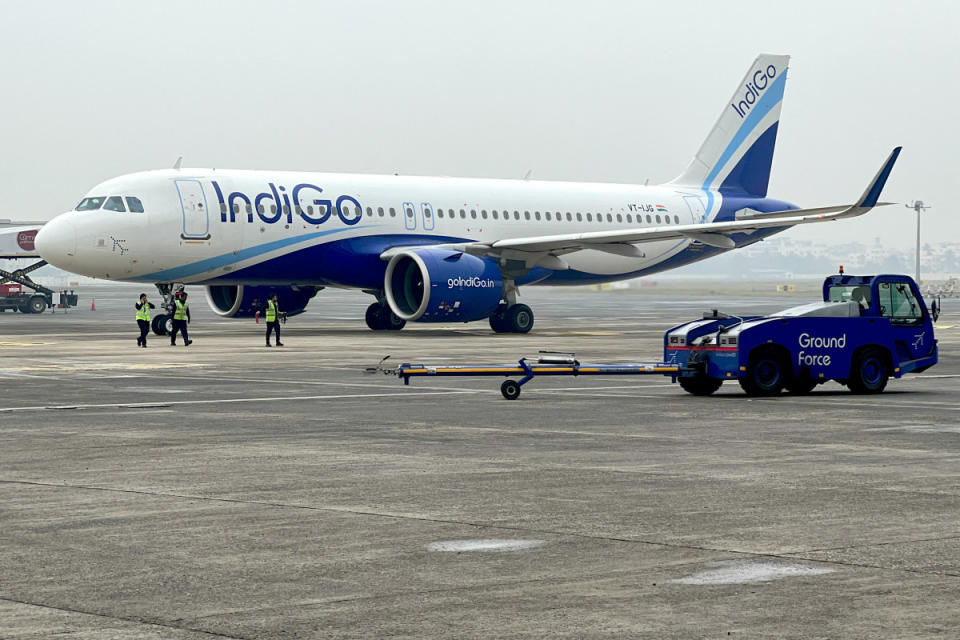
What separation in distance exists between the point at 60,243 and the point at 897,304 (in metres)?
24.1

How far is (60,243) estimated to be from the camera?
40500 millimetres

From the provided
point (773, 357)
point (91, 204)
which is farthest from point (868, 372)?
point (91, 204)

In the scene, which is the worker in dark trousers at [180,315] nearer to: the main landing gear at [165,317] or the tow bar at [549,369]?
the main landing gear at [165,317]

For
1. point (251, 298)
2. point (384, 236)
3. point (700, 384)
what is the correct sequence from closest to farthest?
point (700, 384) → point (384, 236) → point (251, 298)

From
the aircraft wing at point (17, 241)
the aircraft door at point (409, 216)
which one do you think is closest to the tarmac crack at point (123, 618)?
the aircraft door at point (409, 216)

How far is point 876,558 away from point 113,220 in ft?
111

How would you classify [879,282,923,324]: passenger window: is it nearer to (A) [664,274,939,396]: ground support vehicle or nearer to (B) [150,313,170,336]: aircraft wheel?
(A) [664,274,939,396]: ground support vehicle

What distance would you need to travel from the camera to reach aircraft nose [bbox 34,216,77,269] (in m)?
40.5

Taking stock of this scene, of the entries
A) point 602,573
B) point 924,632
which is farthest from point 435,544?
point 924,632

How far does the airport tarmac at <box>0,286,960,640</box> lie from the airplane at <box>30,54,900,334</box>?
58.0 feet

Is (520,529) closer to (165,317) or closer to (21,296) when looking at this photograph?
(165,317)

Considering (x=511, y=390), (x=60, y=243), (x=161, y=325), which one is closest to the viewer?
(x=511, y=390)

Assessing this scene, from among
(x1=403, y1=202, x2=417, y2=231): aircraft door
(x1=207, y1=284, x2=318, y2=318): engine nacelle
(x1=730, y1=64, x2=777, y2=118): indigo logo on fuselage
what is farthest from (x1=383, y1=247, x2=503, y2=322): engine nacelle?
(x1=730, y1=64, x2=777, y2=118): indigo logo on fuselage

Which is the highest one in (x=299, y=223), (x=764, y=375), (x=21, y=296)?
(x=299, y=223)
